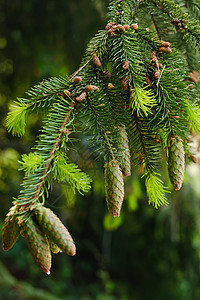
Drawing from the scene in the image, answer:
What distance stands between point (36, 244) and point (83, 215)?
289 centimetres

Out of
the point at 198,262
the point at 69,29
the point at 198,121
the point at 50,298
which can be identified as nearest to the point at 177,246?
the point at 198,262

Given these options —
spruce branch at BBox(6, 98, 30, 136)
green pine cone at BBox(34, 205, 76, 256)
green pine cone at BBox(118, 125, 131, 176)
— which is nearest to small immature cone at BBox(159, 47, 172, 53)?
green pine cone at BBox(118, 125, 131, 176)

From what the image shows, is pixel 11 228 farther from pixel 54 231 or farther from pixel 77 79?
pixel 77 79

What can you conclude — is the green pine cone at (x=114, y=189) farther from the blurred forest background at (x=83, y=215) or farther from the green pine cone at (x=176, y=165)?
the blurred forest background at (x=83, y=215)

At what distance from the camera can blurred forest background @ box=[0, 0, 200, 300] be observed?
1767 millimetres

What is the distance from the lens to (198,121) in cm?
64

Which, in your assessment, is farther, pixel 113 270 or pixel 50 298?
pixel 113 270

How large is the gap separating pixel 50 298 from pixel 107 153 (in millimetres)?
2037

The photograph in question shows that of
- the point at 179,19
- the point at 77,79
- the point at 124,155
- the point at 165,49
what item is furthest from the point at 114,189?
the point at 179,19

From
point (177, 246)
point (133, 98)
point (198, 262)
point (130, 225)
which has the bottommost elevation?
point (130, 225)

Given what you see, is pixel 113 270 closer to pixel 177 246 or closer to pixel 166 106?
pixel 177 246

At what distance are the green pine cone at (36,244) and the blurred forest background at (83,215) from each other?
1.01 ft

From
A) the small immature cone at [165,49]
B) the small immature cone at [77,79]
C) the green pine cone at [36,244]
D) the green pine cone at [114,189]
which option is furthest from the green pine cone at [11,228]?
the small immature cone at [165,49]

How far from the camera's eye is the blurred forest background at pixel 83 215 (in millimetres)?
1767
